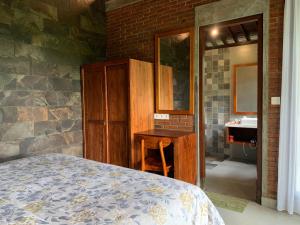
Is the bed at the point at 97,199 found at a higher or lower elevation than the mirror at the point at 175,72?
lower

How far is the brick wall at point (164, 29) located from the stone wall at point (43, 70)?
395mm

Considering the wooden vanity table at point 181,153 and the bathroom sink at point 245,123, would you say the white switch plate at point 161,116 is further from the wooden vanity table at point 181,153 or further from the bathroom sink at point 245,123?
the bathroom sink at point 245,123

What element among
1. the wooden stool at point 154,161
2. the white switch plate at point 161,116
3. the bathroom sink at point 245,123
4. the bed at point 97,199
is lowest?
the wooden stool at point 154,161

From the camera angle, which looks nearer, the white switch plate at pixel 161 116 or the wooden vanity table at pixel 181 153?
the wooden vanity table at pixel 181 153

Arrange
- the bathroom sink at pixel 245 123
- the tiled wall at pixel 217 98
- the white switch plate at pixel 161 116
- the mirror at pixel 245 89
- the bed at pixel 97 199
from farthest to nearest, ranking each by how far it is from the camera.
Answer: the tiled wall at pixel 217 98, the mirror at pixel 245 89, the bathroom sink at pixel 245 123, the white switch plate at pixel 161 116, the bed at pixel 97 199

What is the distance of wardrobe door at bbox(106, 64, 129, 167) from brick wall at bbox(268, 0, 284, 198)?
184 centimetres

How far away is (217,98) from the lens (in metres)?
5.16

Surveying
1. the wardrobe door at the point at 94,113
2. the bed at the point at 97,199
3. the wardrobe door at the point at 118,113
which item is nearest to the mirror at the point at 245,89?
the wardrobe door at the point at 118,113

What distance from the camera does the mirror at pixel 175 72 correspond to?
10.7ft

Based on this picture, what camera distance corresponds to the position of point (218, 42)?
16.6 feet

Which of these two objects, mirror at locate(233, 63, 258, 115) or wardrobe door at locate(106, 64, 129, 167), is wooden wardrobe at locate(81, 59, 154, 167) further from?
mirror at locate(233, 63, 258, 115)

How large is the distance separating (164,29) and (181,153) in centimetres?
187

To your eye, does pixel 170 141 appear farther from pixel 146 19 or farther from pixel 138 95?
pixel 146 19

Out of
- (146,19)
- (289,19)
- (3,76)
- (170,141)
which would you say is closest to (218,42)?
(146,19)
